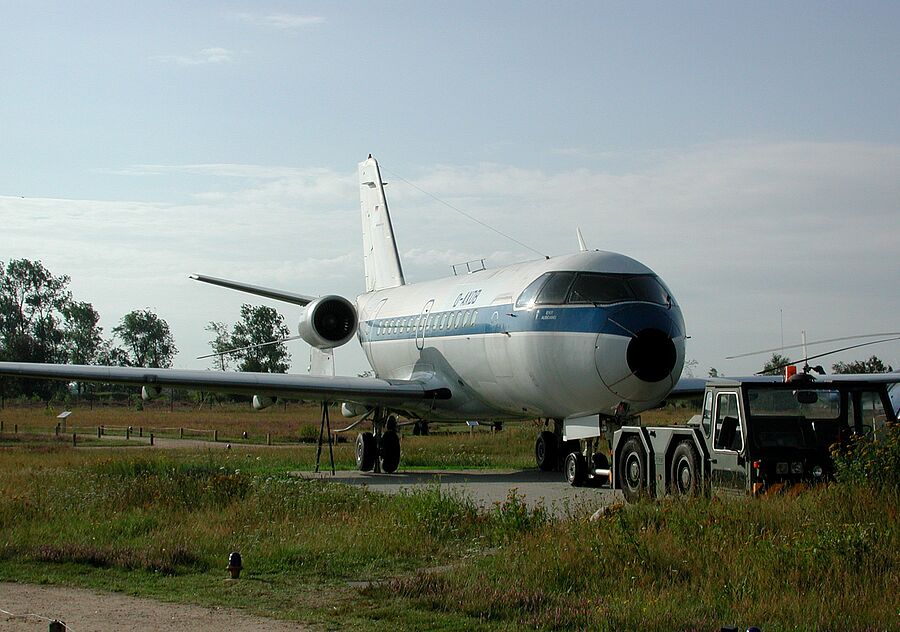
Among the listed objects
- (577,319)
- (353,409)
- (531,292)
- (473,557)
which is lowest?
(473,557)

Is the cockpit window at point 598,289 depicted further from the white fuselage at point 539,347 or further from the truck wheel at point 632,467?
the truck wheel at point 632,467

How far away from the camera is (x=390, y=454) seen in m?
26.0

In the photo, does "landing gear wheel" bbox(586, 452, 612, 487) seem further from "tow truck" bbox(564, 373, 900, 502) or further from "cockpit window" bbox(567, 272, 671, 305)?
"tow truck" bbox(564, 373, 900, 502)

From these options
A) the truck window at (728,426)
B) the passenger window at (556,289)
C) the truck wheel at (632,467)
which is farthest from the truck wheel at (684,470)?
the passenger window at (556,289)

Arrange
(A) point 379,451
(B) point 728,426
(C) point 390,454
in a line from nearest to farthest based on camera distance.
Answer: (B) point 728,426 < (C) point 390,454 < (A) point 379,451

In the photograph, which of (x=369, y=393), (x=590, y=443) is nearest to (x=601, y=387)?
(x=590, y=443)

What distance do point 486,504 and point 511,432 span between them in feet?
99.7

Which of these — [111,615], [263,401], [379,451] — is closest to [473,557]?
[111,615]

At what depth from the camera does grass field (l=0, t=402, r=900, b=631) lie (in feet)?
29.6

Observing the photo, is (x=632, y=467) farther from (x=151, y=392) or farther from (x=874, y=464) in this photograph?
(x=151, y=392)

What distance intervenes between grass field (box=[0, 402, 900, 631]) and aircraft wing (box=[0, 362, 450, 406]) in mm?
6703

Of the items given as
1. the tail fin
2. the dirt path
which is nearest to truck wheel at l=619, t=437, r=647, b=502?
the dirt path

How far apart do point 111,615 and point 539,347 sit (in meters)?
12.8

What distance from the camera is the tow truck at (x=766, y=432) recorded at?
14289 mm
